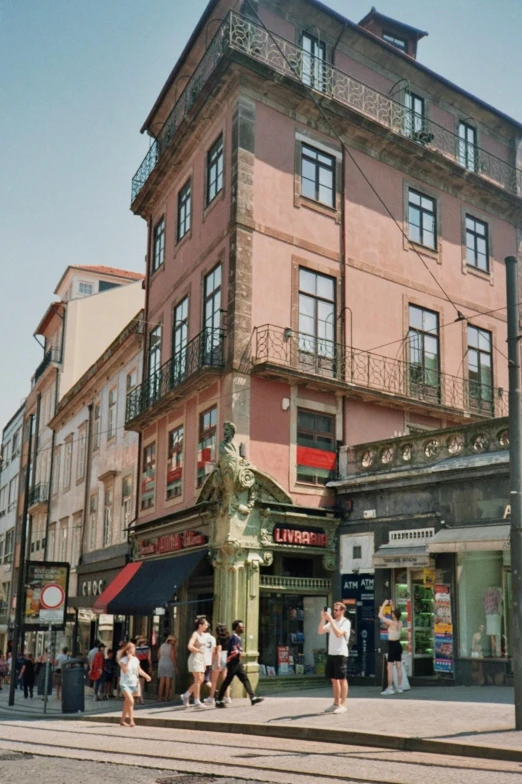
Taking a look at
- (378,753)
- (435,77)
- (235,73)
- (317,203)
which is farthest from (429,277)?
(378,753)

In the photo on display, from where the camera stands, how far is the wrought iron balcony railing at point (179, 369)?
21.9 m

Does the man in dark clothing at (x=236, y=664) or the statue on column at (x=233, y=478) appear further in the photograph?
the statue on column at (x=233, y=478)

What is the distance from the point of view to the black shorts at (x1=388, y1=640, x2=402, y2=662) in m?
16.8

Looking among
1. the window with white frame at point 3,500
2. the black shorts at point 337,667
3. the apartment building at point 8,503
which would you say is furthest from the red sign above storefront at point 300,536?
the window with white frame at point 3,500

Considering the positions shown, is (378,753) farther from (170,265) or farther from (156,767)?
(170,265)

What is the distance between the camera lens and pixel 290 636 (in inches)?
846

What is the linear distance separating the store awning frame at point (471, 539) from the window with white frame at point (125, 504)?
12.8 m

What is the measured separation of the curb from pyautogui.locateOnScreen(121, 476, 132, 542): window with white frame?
13023 mm

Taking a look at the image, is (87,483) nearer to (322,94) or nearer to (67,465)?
(67,465)

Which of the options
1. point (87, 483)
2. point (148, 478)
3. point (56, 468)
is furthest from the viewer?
point (56, 468)

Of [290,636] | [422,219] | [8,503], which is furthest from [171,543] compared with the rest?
[8,503]

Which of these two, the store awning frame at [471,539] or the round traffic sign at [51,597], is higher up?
the store awning frame at [471,539]

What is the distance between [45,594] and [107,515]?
34.0ft

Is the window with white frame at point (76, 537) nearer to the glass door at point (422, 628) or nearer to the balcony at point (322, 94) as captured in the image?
the balcony at point (322, 94)
